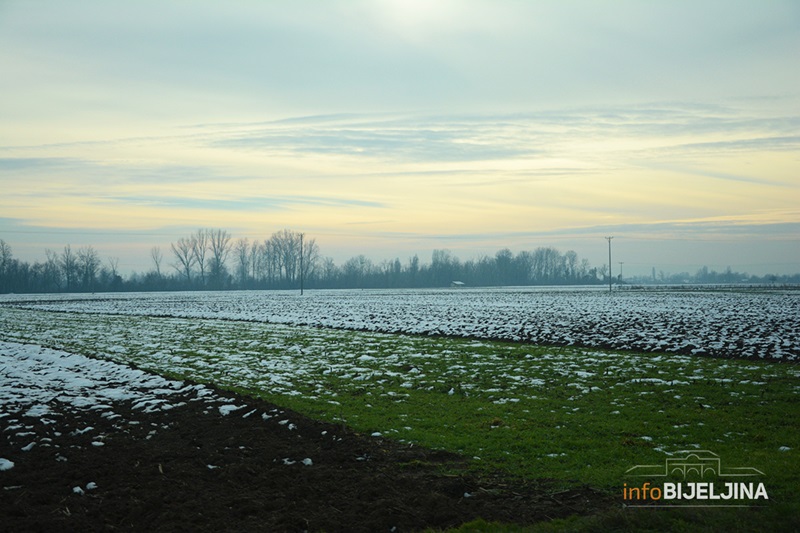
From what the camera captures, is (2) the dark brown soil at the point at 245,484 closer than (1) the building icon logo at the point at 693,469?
Yes

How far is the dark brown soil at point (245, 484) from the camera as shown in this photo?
23.2 ft

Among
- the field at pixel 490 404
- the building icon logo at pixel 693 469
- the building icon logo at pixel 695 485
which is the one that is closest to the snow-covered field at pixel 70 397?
the field at pixel 490 404

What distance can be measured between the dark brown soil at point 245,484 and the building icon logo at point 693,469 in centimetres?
118

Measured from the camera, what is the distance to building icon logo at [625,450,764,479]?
792 centimetres

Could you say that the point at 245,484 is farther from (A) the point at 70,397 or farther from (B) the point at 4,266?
(B) the point at 4,266

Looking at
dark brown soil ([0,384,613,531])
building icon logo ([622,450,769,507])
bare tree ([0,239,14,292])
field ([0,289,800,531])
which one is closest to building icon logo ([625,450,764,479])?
building icon logo ([622,450,769,507])

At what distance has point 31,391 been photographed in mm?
14672

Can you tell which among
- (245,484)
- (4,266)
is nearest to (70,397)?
(245,484)

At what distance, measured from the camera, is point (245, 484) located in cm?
832

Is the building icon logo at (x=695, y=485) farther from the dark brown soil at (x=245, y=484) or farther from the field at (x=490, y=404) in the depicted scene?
the dark brown soil at (x=245, y=484)

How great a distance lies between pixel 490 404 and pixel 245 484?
20.3ft

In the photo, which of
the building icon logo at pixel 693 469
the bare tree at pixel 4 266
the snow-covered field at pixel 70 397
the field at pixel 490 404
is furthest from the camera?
the bare tree at pixel 4 266

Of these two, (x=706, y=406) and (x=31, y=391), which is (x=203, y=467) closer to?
(x=31, y=391)

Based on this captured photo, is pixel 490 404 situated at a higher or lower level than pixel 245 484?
higher
